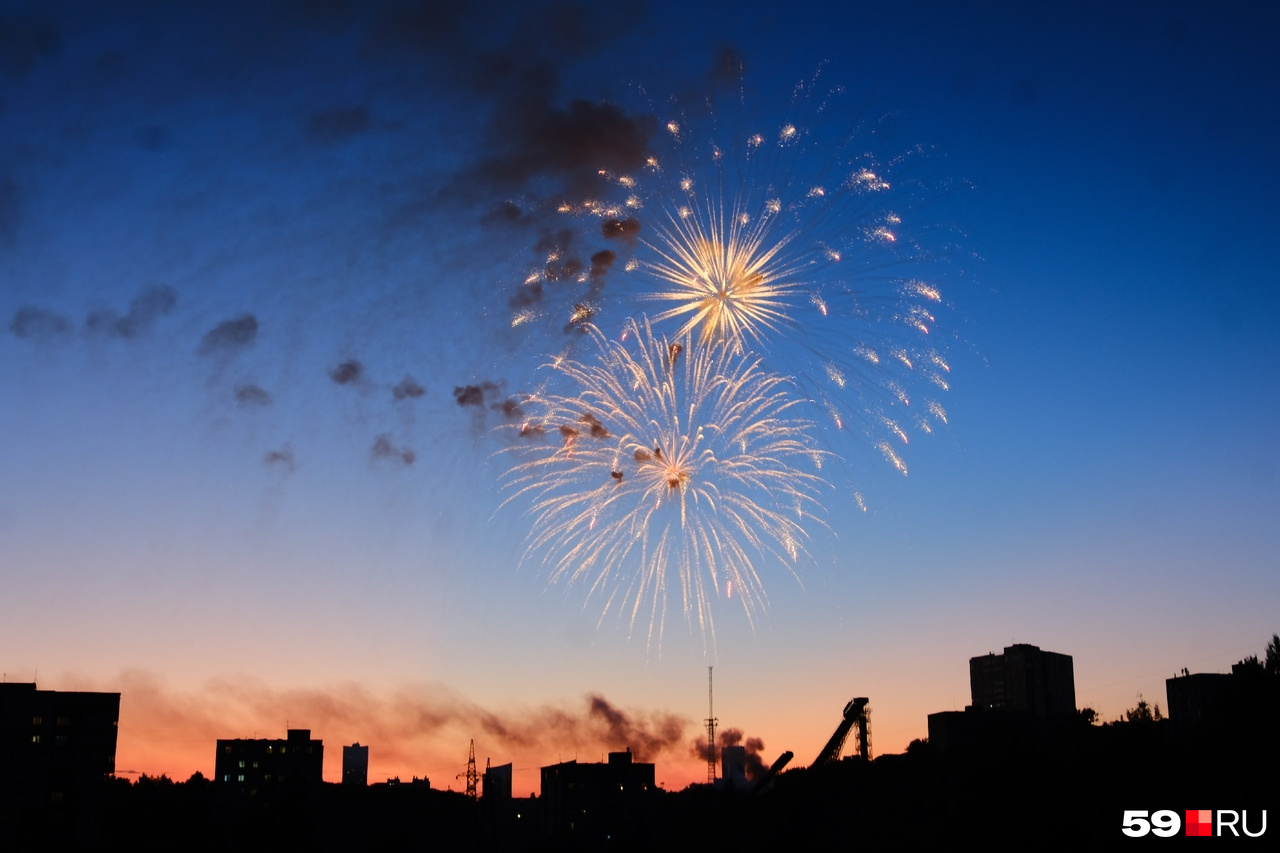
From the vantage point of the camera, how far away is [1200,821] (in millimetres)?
71688

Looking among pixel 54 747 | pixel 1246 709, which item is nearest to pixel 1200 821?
pixel 1246 709

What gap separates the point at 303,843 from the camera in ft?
598

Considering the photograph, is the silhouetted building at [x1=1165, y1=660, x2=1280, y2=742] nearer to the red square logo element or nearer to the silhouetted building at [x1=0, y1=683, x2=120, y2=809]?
the red square logo element

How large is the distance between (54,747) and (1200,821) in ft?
458

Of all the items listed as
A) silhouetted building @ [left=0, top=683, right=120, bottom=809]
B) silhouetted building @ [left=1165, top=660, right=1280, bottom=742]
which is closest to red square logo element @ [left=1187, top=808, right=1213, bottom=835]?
silhouetted building @ [left=1165, top=660, right=1280, bottom=742]

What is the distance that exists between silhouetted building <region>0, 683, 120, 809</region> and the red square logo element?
436 feet

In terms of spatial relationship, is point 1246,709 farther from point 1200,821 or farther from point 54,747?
point 54,747

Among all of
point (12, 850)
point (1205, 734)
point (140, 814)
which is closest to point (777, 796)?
point (1205, 734)

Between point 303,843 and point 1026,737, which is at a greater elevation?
point 1026,737

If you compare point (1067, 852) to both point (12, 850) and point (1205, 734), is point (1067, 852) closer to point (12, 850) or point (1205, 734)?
point (1205, 734)

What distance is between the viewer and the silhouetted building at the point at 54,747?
150 m

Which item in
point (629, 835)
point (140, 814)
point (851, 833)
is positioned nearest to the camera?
point (851, 833)

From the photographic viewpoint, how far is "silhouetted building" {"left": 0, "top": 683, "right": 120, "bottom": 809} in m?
150

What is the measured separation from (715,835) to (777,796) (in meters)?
9.32
